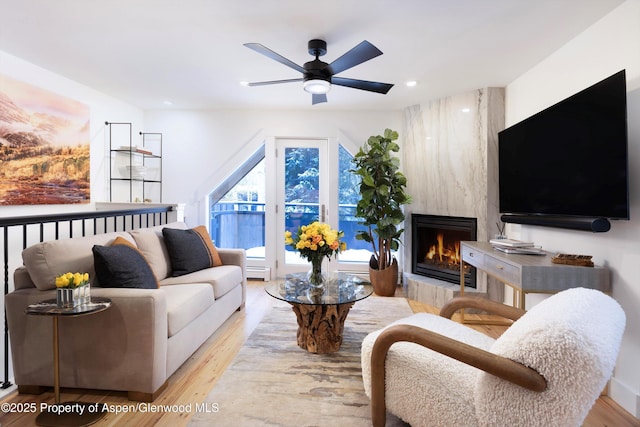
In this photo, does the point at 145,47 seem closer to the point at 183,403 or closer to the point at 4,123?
the point at 4,123

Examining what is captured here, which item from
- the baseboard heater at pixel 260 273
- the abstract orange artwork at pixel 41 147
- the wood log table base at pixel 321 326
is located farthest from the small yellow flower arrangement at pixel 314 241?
the abstract orange artwork at pixel 41 147

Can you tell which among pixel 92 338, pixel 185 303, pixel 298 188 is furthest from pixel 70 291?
pixel 298 188

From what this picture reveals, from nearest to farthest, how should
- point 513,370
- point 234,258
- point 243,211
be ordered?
point 513,370, point 234,258, point 243,211

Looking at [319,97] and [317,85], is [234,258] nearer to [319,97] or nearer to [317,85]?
[319,97]

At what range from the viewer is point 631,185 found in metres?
1.99

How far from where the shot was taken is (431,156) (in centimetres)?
409

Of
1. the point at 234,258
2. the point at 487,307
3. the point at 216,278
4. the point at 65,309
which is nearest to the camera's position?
the point at 65,309

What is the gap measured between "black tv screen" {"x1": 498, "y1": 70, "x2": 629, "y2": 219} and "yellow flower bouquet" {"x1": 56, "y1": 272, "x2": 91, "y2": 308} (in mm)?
2966

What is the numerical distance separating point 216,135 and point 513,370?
454 cm

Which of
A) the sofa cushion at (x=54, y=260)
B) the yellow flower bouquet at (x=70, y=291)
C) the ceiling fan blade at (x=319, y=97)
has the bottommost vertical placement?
the yellow flower bouquet at (x=70, y=291)

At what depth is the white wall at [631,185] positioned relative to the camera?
1931 millimetres

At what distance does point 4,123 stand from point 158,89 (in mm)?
1447

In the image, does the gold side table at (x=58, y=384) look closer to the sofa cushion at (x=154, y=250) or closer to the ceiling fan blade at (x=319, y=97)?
the sofa cushion at (x=154, y=250)

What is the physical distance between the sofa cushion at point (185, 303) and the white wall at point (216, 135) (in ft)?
7.87
